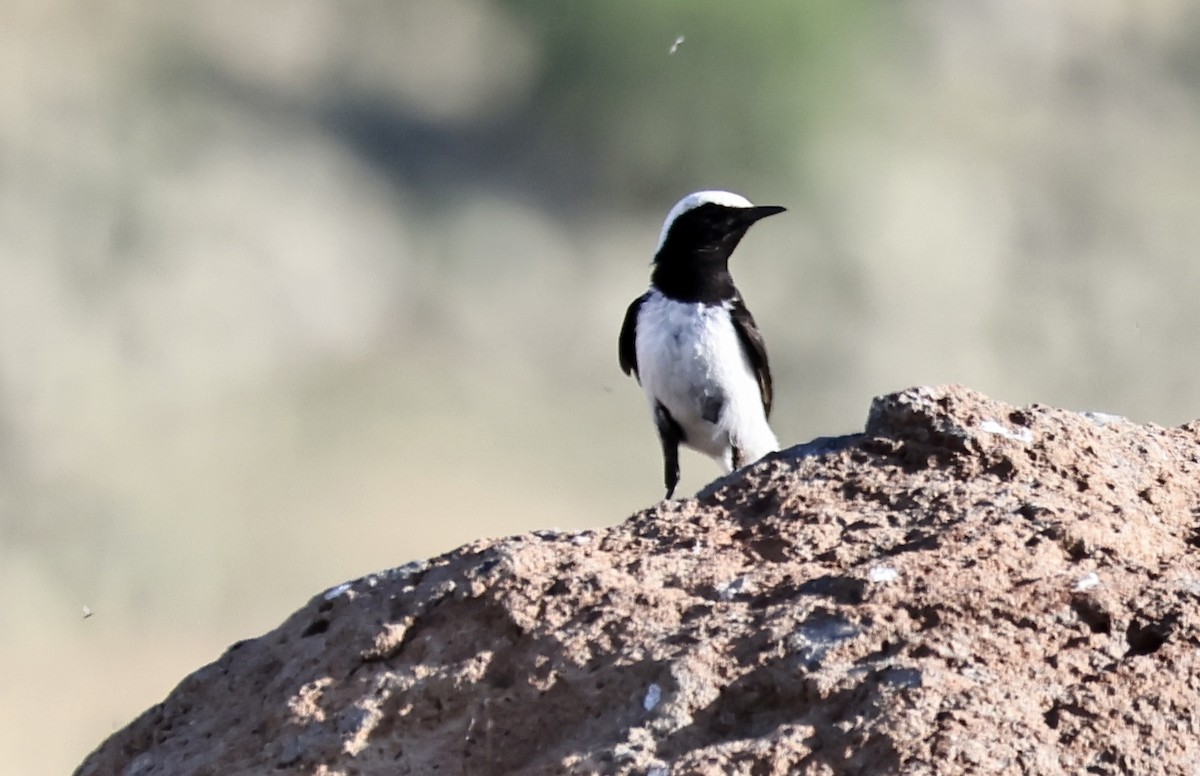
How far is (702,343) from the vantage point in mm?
8031

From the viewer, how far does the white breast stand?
8.05 metres

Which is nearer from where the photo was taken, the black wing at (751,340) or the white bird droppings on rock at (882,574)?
the white bird droppings on rock at (882,574)

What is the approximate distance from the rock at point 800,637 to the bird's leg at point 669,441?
4.54 m

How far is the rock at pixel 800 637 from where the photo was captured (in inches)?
109

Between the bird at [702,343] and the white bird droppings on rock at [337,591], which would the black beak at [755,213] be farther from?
the white bird droppings on rock at [337,591]

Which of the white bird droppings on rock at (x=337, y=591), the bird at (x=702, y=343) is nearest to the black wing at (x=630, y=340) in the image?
the bird at (x=702, y=343)

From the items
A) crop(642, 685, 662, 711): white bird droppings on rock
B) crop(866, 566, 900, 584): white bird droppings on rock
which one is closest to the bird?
crop(866, 566, 900, 584): white bird droppings on rock

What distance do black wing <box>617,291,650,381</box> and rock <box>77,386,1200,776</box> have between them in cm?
464

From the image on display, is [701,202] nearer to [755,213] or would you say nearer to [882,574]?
[755,213]

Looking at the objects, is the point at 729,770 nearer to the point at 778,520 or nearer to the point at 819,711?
the point at 819,711

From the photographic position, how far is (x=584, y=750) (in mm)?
2861

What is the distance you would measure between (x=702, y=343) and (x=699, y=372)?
144 millimetres

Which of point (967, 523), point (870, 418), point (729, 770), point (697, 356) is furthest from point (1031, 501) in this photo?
point (697, 356)

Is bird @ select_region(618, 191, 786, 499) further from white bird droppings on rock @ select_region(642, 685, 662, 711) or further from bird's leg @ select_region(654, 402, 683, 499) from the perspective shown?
white bird droppings on rock @ select_region(642, 685, 662, 711)
